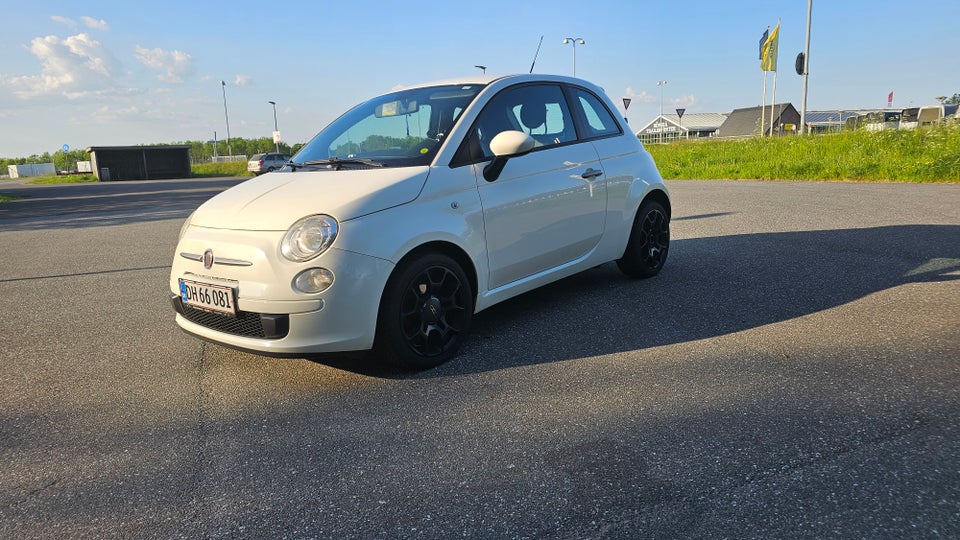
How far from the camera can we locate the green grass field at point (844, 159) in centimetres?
1320

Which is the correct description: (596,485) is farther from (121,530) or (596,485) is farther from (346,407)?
(121,530)

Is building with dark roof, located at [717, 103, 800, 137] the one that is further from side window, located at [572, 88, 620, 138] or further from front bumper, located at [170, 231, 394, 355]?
front bumper, located at [170, 231, 394, 355]

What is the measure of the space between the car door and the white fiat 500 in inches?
0.4

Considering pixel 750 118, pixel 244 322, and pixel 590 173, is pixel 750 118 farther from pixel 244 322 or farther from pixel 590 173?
pixel 244 322

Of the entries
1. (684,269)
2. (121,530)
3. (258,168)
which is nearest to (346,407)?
(121,530)

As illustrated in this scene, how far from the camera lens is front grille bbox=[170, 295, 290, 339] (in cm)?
313

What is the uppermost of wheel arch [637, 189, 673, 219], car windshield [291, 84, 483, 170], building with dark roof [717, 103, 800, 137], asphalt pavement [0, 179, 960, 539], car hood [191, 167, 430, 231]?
building with dark roof [717, 103, 800, 137]

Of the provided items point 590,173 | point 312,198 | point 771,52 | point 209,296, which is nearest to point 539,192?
point 590,173

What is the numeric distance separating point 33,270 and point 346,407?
20.3 feet

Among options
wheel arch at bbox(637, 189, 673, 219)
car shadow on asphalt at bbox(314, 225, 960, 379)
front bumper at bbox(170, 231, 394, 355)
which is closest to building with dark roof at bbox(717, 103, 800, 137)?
car shadow on asphalt at bbox(314, 225, 960, 379)

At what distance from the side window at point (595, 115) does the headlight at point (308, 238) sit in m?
2.34

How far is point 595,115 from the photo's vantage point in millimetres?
4898

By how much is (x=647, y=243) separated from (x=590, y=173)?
1.14m

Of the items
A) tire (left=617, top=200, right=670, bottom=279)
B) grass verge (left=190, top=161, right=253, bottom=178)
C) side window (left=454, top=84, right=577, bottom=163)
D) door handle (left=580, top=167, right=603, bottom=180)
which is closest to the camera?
side window (left=454, top=84, right=577, bottom=163)
